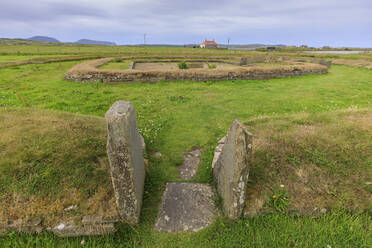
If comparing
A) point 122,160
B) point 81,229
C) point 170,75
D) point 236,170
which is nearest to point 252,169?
point 236,170

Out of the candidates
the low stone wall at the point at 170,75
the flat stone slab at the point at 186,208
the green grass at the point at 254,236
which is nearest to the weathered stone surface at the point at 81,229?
the green grass at the point at 254,236

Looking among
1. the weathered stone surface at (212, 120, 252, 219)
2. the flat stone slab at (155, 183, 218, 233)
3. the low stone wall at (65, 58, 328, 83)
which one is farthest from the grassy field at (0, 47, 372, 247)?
the low stone wall at (65, 58, 328, 83)

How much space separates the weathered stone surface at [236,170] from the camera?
10.0 ft

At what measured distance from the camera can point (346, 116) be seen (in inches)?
258

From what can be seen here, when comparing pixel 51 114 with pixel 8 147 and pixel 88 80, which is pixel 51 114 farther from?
pixel 88 80

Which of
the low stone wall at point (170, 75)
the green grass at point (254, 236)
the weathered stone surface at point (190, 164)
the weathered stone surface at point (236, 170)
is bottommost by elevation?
the green grass at point (254, 236)

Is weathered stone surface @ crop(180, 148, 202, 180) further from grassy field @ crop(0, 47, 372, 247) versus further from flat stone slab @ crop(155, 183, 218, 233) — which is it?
flat stone slab @ crop(155, 183, 218, 233)

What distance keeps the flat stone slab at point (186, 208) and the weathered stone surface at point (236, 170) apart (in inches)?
15.3

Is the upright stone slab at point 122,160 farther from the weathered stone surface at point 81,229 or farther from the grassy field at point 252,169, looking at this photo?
the grassy field at point 252,169

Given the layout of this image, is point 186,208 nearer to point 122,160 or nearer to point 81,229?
point 122,160

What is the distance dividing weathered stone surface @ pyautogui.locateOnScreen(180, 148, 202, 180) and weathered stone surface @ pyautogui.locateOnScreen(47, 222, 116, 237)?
6.93 feet

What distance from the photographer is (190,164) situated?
5340 mm

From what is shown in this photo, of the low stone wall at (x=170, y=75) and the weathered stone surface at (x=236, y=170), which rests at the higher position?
the low stone wall at (x=170, y=75)

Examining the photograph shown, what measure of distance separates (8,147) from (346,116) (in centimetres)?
1023
